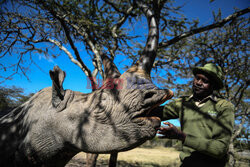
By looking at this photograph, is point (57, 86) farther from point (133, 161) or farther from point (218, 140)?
point (133, 161)

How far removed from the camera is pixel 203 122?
2027mm

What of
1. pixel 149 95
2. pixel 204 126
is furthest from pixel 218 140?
pixel 149 95

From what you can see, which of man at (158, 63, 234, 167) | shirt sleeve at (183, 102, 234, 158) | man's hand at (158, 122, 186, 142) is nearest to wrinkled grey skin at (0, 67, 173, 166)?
man's hand at (158, 122, 186, 142)

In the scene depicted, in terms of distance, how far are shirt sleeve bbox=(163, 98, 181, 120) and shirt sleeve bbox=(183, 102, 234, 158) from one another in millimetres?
464

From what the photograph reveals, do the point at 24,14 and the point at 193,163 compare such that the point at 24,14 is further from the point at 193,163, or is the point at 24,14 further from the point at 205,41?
the point at 205,41

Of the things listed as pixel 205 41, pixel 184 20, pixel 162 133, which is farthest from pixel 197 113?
pixel 205 41

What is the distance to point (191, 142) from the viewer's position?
1.70 m

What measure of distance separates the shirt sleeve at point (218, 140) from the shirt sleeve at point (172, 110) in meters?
0.46

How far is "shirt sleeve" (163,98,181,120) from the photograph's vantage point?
2162 mm

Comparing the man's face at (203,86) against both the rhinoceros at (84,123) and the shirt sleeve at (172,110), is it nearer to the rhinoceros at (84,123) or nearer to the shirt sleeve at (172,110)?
the shirt sleeve at (172,110)

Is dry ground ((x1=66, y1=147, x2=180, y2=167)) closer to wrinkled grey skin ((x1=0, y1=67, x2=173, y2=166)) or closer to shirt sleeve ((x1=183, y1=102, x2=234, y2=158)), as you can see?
wrinkled grey skin ((x1=0, y1=67, x2=173, y2=166))

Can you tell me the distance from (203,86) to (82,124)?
175 centimetres

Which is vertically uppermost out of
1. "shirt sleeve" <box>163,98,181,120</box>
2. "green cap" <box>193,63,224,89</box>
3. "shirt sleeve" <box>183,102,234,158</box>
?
"green cap" <box>193,63,224,89</box>

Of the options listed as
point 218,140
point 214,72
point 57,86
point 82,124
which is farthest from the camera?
point 214,72
